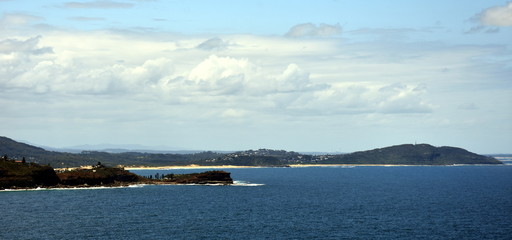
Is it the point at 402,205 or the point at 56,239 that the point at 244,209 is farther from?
the point at 56,239

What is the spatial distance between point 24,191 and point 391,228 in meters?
130

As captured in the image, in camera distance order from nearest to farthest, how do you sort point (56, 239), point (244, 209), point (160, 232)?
point (56, 239)
point (160, 232)
point (244, 209)

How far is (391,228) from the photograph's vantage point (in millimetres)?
116625

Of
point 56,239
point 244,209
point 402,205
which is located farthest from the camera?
point 402,205

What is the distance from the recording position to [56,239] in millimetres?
101062

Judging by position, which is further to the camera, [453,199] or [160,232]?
[453,199]

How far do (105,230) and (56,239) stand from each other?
37.8 feet

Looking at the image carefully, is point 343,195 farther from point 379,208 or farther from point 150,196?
point 150,196

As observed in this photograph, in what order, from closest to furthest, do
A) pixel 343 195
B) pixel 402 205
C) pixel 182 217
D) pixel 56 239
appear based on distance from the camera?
1. pixel 56 239
2. pixel 182 217
3. pixel 402 205
4. pixel 343 195

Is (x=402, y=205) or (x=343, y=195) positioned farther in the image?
(x=343, y=195)

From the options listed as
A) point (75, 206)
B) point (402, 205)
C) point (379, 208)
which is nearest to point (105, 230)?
point (75, 206)

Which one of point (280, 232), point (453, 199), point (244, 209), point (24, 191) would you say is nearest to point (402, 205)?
point (453, 199)

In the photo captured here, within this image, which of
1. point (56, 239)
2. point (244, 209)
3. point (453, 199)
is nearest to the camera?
point (56, 239)

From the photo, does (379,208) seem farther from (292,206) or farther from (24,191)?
(24,191)
